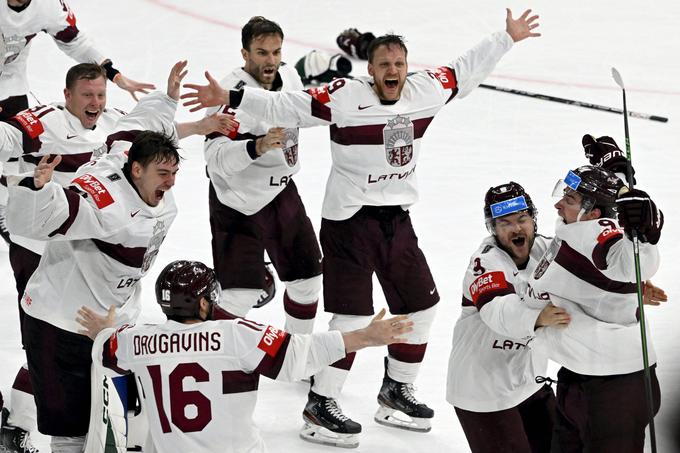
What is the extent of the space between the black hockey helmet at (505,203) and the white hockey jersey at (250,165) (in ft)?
4.88

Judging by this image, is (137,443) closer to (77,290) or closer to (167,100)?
(77,290)

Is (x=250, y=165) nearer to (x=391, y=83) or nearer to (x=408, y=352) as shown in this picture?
(x=391, y=83)

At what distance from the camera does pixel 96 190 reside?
459 centimetres

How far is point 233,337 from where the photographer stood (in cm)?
397

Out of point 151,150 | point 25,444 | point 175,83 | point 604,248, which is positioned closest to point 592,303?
point 604,248

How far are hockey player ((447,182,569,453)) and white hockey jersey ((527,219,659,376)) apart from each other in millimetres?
215

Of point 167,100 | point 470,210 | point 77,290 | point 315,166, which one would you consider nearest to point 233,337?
point 77,290

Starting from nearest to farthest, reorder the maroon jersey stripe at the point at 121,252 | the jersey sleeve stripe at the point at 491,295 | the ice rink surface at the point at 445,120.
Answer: the jersey sleeve stripe at the point at 491,295
the maroon jersey stripe at the point at 121,252
the ice rink surface at the point at 445,120

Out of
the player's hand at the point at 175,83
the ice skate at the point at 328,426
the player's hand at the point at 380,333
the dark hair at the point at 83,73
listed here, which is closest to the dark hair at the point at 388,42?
the player's hand at the point at 175,83

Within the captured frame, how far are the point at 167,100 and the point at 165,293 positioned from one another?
171 centimetres

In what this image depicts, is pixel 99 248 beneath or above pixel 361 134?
beneath

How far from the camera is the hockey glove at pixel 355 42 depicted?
11359mm

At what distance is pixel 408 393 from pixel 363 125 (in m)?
1.26

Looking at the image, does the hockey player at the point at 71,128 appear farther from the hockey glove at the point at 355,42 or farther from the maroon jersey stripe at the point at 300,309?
the hockey glove at the point at 355,42
